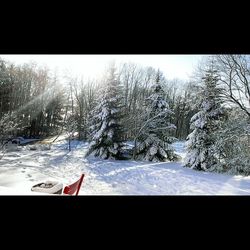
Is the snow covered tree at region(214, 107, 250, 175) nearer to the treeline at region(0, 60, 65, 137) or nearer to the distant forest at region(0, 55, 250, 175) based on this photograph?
the distant forest at region(0, 55, 250, 175)

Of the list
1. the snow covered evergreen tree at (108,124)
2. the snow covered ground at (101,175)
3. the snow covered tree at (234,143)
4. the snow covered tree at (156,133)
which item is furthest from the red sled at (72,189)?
the snow covered tree at (234,143)

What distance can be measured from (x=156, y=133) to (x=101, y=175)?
2.24 metres

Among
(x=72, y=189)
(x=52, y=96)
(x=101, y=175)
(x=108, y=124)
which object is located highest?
(x=52, y=96)

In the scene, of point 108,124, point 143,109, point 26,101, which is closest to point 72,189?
point 26,101

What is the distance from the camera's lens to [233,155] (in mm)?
5121

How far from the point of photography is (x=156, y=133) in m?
6.40

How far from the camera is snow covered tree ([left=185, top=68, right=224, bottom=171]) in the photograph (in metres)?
5.17

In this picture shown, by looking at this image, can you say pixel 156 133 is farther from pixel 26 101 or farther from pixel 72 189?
pixel 72 189

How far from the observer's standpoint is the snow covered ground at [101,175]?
3.88 m

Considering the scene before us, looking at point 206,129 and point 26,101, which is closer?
point 26,101

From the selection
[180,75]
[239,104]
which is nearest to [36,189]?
[180,75]

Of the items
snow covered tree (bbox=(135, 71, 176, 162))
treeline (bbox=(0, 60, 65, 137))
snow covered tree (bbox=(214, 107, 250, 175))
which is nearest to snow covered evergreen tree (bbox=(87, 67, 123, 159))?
snow covered tree (bbox=(135, 71, 176, 162))
